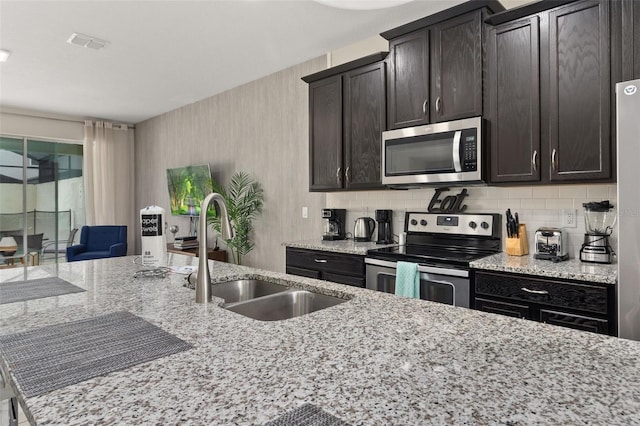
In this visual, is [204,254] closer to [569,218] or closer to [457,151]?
[457,151]

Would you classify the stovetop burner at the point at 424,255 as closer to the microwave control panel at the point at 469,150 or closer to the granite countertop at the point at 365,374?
the microwave control panel at the point at 469,150

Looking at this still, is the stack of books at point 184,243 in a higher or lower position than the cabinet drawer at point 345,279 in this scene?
higher

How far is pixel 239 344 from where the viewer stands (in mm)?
959

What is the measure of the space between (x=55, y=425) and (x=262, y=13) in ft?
10.2

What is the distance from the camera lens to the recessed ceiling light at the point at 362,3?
9.43 ft

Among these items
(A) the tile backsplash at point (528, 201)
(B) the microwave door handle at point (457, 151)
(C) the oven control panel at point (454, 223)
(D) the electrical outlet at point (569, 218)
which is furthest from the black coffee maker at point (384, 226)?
(D) the electrical outlet at point (569, 218)

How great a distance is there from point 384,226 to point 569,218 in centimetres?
138

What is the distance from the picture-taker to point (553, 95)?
2369 millimetres

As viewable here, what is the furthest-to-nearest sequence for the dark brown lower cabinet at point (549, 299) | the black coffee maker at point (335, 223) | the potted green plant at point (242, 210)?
the potted green plant at point (242, 210)
the black coffee maker at point (335, 223)
the dark brown lower cabinet at point (549, 299)

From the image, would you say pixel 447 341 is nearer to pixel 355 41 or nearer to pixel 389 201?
pixel 389 201

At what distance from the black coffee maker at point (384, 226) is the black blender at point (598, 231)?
1441mm

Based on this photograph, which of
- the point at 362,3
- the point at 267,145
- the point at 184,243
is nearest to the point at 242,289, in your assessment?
the point at 362,3

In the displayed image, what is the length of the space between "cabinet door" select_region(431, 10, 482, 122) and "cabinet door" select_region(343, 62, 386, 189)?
1.60 feet

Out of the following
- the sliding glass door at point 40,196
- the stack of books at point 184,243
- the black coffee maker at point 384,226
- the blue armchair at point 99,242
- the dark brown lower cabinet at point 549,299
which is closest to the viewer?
the dark brown lower cabinet at point 549,299
